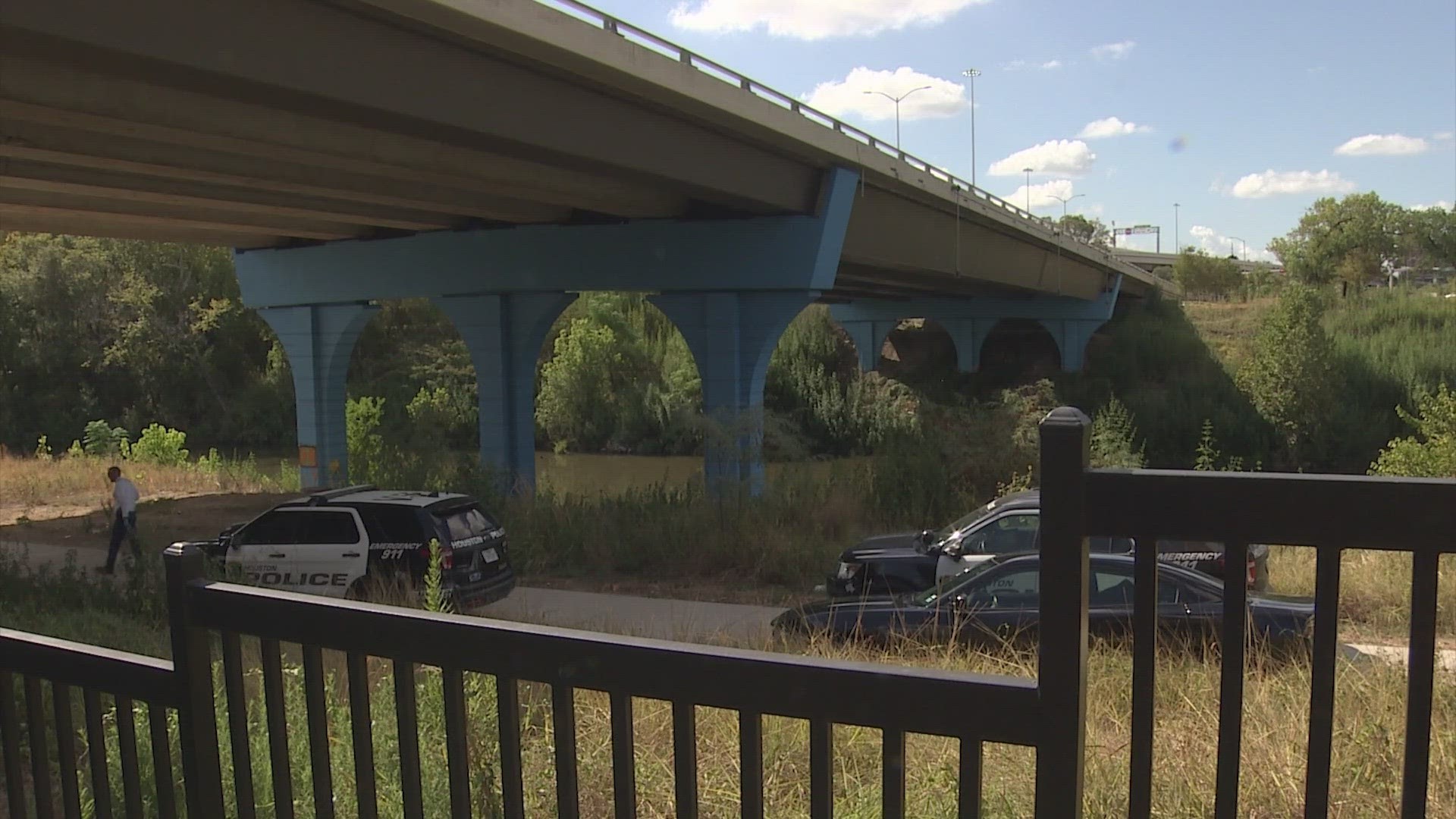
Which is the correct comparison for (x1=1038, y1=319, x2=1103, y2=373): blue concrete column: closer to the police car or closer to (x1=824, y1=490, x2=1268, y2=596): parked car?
(x1=824, y1=490, x2=1268, y2=596): parked car

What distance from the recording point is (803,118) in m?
18.7

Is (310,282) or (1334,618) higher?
(310,282)

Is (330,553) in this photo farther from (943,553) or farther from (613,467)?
(613,467)

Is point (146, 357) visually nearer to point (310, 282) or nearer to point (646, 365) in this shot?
point (646, 365)

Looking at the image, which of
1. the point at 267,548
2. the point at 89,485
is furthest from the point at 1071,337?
the point at 267,548

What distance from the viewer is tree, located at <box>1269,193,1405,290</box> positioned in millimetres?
76000

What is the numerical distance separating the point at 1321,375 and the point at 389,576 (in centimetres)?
3258

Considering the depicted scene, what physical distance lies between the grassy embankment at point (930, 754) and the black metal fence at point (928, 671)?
151 cm

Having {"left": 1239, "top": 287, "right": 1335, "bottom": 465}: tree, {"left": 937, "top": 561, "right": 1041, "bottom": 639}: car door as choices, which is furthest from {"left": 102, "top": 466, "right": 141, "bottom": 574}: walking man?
{"left": 1239, "top": 287, "right": 1335, "bottom": 465}: tree

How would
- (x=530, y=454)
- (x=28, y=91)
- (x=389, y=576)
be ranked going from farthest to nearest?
1. (x=530, y=454)
2. (x=389, y=576)
3. (x=28, y=91)

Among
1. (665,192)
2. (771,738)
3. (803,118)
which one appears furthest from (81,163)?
(771,738)

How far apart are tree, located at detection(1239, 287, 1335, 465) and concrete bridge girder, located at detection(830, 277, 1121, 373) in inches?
476

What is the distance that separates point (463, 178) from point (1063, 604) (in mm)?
15639

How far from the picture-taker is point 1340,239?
78562 mm
